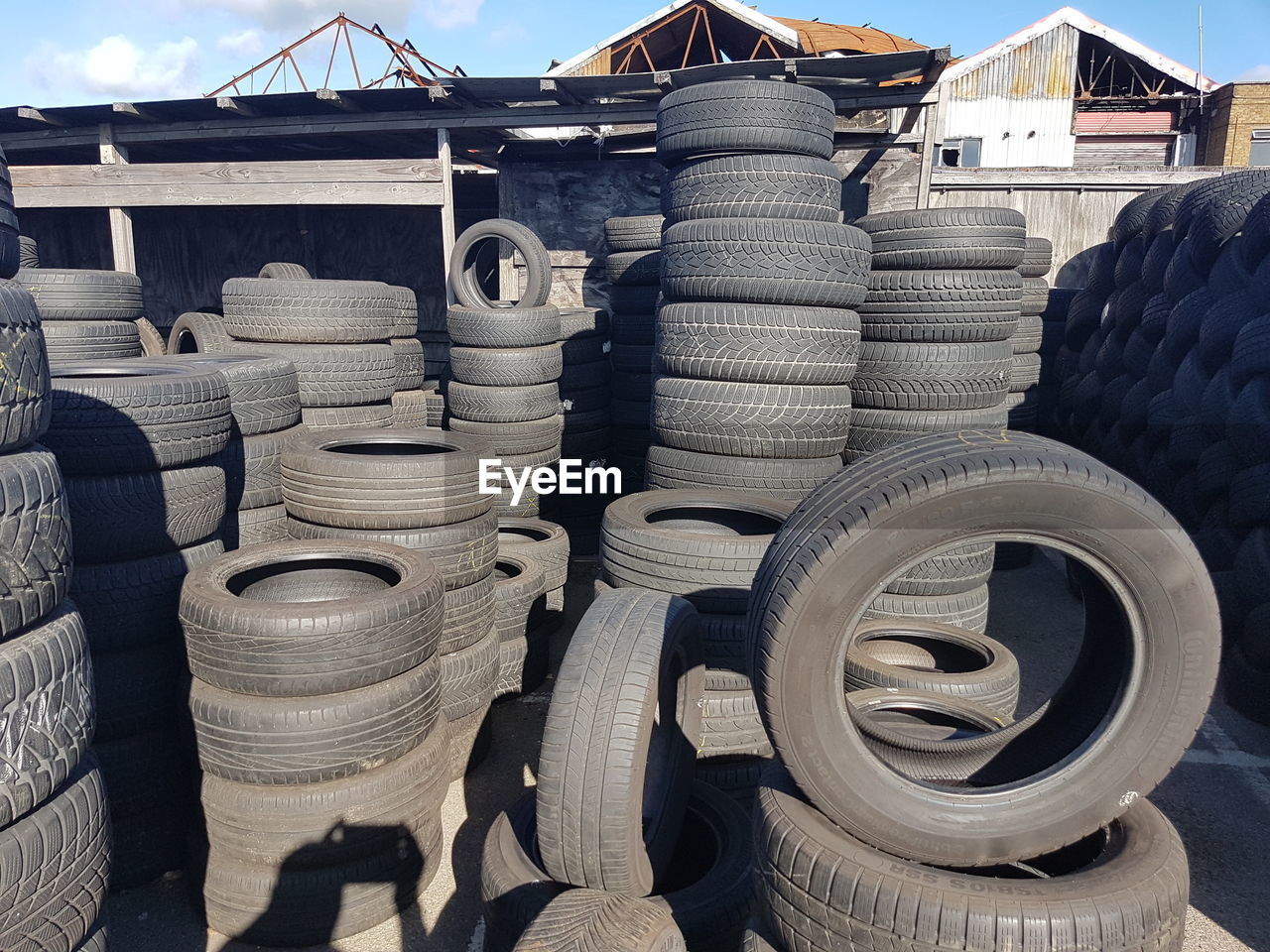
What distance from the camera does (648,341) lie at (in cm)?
815

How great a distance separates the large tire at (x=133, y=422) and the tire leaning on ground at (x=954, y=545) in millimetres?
2930

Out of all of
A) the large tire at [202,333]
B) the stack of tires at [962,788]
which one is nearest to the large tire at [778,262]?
the stack of tires at [962,788]

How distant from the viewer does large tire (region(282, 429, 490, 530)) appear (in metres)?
4.21

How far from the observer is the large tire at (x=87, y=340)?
693 centimetres

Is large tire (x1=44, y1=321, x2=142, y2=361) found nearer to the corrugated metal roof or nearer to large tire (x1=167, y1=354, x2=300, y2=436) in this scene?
large tire (x1=167, y1=354, x2=300, y2=436)

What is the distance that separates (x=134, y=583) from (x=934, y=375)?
5.13 meters

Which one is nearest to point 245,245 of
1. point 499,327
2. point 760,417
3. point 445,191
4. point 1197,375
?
point 445,191

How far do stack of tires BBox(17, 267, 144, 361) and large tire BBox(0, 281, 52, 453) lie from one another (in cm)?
522

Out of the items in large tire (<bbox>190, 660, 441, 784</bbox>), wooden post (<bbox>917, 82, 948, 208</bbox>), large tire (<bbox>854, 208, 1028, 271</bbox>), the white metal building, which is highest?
the white metal building

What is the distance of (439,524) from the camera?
4312mm

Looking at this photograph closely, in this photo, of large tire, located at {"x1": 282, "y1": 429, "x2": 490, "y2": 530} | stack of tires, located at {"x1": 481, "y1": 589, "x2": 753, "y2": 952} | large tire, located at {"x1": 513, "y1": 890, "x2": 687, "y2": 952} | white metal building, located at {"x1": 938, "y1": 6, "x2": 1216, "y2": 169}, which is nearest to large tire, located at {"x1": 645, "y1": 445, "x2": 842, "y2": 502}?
large tire, located at {"x1": 282, "y1": 429, "x2": 490, "y2": 530}

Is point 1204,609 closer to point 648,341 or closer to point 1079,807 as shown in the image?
point 1079,807

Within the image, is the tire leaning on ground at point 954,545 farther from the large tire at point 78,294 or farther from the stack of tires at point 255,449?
the large tire at point 78,294

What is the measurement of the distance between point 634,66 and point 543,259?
9.88 meters
